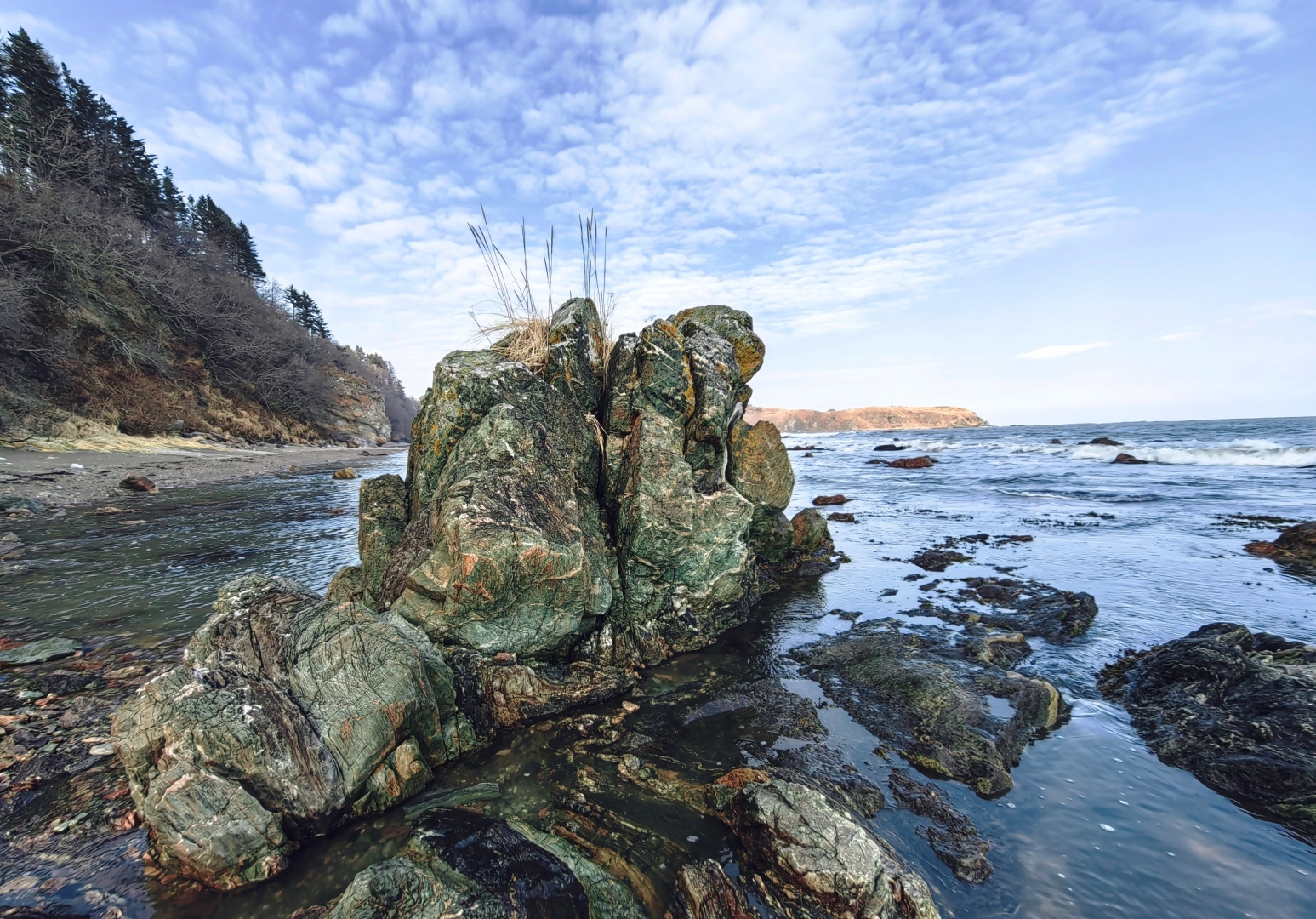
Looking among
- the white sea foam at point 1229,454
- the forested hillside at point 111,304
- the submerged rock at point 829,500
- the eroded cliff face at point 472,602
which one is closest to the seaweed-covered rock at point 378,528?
the eroded cliff face at point 472,602

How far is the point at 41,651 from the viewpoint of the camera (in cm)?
579

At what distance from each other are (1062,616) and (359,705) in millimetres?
9347

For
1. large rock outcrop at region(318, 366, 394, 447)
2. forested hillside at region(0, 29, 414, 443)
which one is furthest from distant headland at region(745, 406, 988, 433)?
forested hillside at region(0, 29, 414, 443)

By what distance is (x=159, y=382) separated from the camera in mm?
29406

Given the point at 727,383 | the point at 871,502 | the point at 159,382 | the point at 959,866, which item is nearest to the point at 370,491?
the point at 727,383

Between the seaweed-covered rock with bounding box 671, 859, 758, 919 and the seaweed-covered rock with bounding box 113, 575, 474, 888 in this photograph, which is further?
the seaweed-covered rock with bounding box 113, 575, 474, 888

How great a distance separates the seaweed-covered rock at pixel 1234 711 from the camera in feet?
13.5

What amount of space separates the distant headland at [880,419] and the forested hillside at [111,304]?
125 m

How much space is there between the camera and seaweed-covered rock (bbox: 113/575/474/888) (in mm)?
A: 3098

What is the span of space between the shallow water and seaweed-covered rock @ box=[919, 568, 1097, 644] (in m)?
0.30

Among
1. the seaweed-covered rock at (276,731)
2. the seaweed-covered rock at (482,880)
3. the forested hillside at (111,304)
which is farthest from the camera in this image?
the forested hillside at (111,304)

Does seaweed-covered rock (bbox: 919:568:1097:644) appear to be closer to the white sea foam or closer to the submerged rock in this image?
the submerged rock

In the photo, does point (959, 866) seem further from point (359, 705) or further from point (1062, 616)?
point (1062, 616)

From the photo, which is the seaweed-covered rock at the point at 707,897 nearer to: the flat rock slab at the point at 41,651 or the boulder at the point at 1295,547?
the flat rock slab at the point at 41,651
